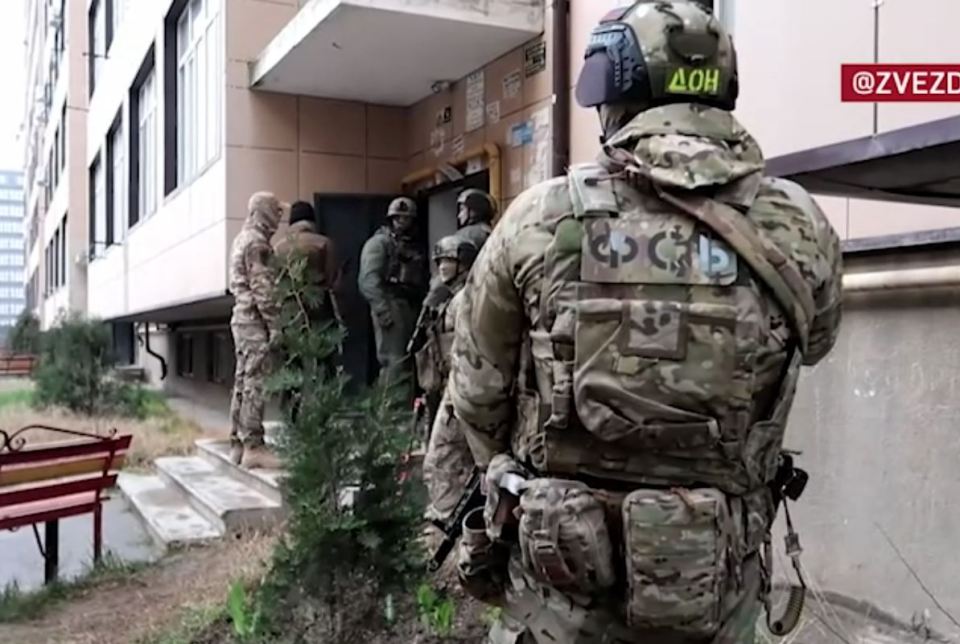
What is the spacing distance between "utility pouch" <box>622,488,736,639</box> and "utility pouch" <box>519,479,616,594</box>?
0.18 feet

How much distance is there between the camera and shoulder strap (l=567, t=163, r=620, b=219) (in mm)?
1877

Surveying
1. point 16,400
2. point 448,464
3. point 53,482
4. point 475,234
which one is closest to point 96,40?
point 16,400

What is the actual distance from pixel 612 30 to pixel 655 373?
2.53ft

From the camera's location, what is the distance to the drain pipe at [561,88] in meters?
6.46

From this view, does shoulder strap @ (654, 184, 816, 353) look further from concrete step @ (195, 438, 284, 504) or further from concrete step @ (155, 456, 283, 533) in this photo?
concrete step @ (155, 456, 283, 533)

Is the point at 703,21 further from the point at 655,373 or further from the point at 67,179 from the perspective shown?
the point at 67,179

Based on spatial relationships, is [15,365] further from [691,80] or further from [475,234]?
[691,80]

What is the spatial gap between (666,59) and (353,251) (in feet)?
22.7

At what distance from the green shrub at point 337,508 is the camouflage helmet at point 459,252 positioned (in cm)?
161

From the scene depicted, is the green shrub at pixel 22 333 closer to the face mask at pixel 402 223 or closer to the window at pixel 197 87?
the window at pixel 197 87

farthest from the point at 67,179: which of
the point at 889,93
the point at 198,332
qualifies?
the point at 889,93

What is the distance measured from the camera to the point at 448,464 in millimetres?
4609

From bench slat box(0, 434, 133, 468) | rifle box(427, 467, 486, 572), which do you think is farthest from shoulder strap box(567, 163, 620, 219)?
bench slat box(0, 434, 133, 468)

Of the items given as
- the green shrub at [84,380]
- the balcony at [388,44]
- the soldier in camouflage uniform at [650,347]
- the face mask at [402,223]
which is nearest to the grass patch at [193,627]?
the soldier in camouflage uniform at [650,347]
